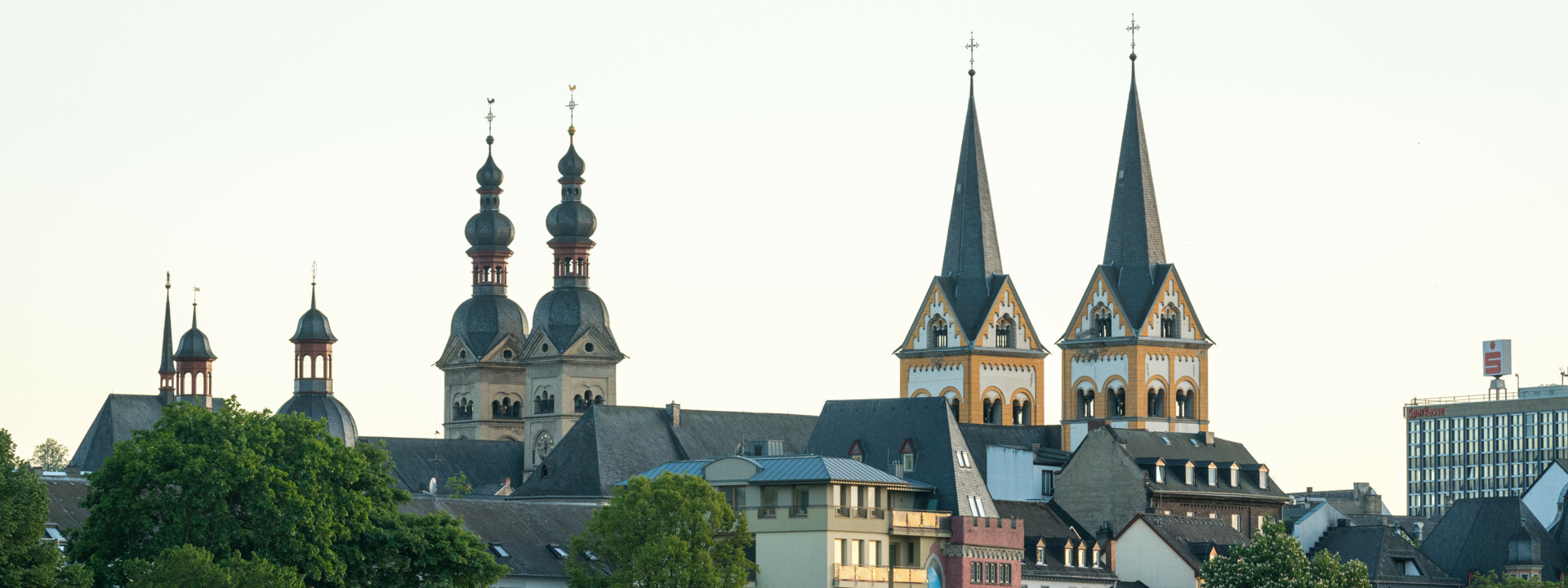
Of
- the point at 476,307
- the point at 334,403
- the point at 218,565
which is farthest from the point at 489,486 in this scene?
the point at 218,565

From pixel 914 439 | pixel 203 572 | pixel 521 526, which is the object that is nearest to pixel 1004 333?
pixel 914 439

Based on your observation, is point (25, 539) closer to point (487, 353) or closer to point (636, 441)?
point (636, 441)

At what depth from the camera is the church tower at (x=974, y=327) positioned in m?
161

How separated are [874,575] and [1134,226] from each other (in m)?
55.4

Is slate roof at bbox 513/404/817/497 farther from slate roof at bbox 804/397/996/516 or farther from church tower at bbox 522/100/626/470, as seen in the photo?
church tower at bbox 522/100/626/470

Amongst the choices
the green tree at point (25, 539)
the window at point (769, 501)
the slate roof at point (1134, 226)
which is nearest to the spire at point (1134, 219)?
the slate roof at point (1134, 226)

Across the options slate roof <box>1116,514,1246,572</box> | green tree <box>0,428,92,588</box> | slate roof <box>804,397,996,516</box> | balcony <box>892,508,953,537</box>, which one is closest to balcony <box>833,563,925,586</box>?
balcony <box>892,508,953,537</box>

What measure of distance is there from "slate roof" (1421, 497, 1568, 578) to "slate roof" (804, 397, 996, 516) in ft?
77.0

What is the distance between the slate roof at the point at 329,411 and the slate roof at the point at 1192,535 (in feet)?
193

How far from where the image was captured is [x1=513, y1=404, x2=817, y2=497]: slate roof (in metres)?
144

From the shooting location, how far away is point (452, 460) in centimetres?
17238

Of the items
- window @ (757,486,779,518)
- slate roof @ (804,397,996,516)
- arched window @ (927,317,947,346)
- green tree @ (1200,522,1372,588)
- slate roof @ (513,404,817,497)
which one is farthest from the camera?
arched window @ (927,317,947,346)

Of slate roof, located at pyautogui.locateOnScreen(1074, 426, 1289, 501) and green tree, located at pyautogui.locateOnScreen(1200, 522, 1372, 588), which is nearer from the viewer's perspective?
green tree, located at pyautogui.locateOnScreen(1200, 522, 1372, 588)

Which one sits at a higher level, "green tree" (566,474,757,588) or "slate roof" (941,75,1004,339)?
"slate roof" (941,75,1004,339)
